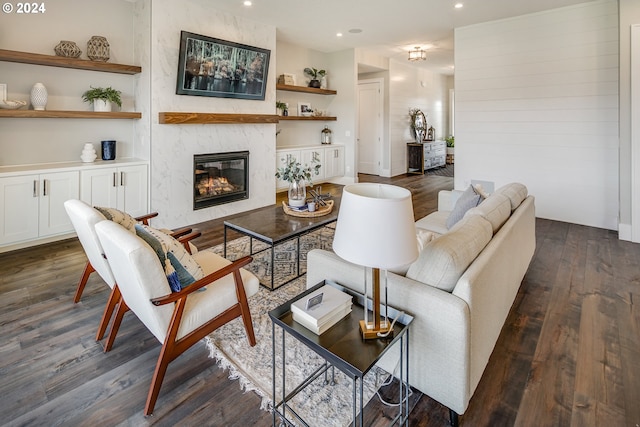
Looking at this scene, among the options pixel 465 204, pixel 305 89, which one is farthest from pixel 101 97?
pixel 465 204

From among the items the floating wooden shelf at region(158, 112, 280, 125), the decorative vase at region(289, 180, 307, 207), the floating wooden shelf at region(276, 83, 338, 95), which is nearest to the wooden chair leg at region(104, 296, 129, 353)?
the decorative vase at region(289, 180, 307, 207)

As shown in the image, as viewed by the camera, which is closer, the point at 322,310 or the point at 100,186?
the point at 322,310

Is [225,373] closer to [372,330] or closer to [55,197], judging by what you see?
[372,330]

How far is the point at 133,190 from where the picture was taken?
4324mm

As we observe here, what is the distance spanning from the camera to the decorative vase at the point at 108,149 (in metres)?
4.34

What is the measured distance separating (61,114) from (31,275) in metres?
1.77

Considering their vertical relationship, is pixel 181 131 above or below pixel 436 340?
above

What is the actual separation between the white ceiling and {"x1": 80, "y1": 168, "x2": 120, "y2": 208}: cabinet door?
253cm

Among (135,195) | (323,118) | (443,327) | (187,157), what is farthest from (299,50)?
(443,327)

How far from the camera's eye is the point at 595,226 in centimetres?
471

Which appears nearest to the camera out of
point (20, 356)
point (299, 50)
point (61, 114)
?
point (20, 356)

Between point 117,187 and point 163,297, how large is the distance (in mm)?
3158

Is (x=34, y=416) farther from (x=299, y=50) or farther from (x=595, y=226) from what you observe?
(x=299, y=50)

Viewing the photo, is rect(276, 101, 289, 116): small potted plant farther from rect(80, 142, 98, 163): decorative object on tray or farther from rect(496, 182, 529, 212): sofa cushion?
rect(496, 182, 529, 212): sofa cushion
